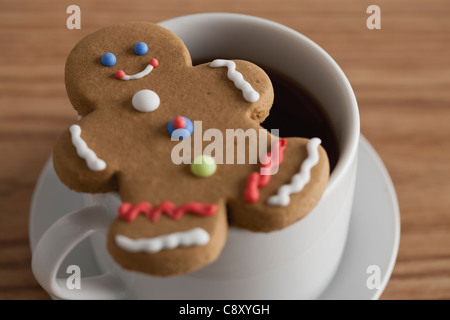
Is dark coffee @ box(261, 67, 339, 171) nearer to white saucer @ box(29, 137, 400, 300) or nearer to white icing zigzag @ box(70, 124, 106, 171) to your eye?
white saucer @ box(29, 137, 400, 300)

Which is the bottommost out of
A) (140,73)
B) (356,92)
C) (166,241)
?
(166,241)

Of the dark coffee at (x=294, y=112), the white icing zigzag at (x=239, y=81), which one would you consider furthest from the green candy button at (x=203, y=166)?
the dark coffee at (x=294, y=112)

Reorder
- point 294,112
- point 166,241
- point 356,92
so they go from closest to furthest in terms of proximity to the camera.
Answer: point 166,241, point 294,112, point 356,92

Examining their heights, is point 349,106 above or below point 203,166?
above

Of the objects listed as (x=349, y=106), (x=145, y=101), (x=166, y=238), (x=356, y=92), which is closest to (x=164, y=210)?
(x=166, y=238)

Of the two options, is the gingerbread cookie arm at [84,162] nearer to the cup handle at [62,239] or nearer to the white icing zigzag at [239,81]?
the cup handle at [62,239]

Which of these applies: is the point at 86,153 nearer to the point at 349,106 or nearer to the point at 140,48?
the point at 140,48
